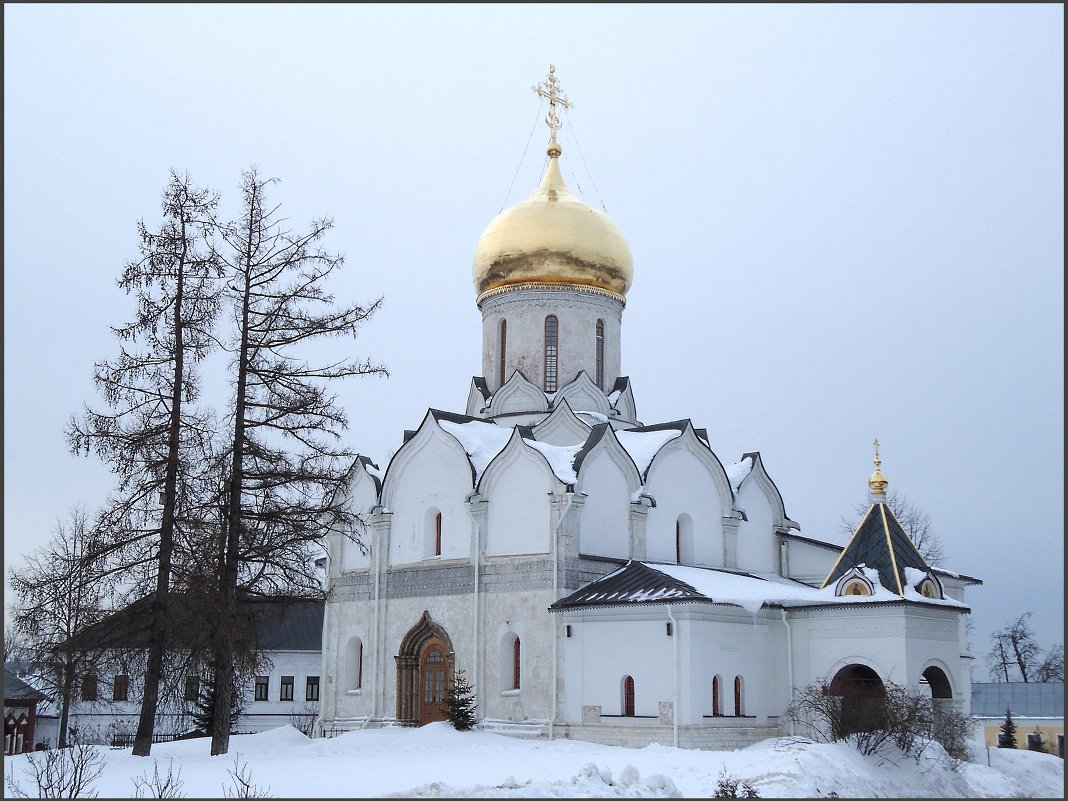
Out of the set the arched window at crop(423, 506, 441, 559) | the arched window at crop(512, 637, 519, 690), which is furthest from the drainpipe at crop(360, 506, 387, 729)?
the arched window at crop(512, 637, 519, 690)

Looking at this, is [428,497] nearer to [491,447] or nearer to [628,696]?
[491,447]

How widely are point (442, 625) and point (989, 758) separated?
29.4 feet

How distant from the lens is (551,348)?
23281mm

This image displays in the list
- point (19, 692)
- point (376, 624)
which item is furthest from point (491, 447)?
point (19, 692)

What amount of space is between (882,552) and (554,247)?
8665 millimetres

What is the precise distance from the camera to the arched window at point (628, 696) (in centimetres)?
1794

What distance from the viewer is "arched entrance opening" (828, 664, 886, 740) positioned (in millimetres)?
15203

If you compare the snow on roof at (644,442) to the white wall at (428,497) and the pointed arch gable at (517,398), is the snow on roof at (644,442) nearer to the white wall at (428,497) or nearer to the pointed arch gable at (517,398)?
the pointed arch gable at (517,398)

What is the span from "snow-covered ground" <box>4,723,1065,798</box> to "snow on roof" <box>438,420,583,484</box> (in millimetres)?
4455

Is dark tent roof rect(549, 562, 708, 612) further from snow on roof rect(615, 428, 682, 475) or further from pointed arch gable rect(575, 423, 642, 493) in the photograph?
snow on roof rect(615, 428, 682, 475)

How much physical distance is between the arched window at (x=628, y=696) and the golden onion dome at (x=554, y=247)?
8453 mm

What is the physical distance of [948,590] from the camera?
22.5 m

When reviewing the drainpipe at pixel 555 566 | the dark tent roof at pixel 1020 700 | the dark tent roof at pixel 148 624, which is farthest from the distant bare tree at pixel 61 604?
the dark tent roof at pixel 1020 700

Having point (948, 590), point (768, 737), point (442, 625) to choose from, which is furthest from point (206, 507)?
point (948, 590)
